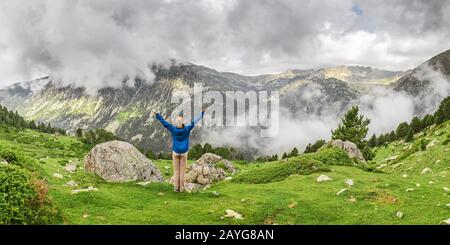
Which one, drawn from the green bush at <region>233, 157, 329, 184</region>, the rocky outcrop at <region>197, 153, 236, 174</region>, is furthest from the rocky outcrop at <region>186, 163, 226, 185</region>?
the green bush at <region>233, 157, 329, 184</region>

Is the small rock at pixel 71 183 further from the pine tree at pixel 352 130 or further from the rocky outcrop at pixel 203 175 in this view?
the pine tree at pixel 352 130

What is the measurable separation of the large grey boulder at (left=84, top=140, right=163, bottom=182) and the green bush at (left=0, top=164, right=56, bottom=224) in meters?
21.3

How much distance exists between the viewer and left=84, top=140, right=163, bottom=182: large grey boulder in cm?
3756

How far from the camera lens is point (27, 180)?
1536cm

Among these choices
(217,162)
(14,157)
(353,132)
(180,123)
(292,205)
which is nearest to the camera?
(14,157)

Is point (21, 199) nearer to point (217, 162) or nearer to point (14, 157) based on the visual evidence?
point (14, 157)

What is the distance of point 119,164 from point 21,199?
78.1 ft

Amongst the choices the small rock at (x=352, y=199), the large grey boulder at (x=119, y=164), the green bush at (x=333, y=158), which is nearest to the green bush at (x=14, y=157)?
the large grey boulder at (x=119, y=164)

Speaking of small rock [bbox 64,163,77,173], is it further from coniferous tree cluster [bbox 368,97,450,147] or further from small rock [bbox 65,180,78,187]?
coniferous tree cluster [bbox 368,97,450,147]

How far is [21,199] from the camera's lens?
14352 mm

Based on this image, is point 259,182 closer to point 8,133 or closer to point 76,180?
point 76,180

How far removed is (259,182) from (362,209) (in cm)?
1213

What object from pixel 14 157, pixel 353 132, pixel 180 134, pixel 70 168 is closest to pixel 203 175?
pixel 70 168
